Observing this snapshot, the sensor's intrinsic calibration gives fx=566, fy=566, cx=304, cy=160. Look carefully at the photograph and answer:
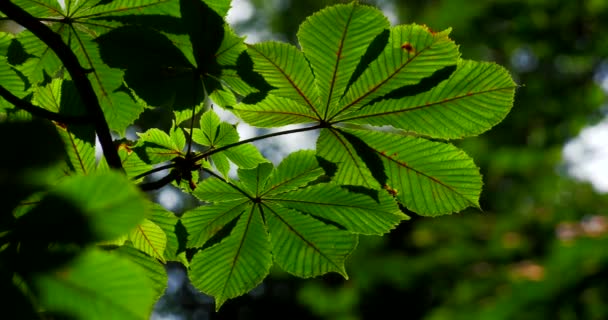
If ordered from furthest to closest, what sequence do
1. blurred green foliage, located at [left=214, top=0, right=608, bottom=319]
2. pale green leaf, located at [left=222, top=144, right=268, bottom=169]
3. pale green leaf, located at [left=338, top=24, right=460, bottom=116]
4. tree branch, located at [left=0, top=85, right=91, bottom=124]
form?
blurred green foliage, located at [left=214, top=0, right=608, bottom=319], pale green leaf, located at [left=222, top=144, right=268, bottom=169], pale green leaf, located at [left=338, top=24, right=460, bottom=116], tree branch, located at [left=0, top=85, right=91, bottom=124]

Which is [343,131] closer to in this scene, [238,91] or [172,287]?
[238,91]

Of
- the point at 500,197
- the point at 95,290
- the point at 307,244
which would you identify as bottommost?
the point at 95,290

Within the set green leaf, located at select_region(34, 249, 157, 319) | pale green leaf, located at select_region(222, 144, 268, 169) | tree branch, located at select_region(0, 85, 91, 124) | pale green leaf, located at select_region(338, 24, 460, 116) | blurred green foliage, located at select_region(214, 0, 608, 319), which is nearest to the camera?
green leaf, located at select_region(34, 249, 157, 319)

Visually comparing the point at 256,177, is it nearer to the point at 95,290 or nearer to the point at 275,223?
the point at 275,223

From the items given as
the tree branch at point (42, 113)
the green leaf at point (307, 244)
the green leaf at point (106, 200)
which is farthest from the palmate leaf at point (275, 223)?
the green leaf at point (106, 200)

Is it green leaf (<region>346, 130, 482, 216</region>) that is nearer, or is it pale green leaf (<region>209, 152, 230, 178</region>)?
green leaf (<region>346, 130, 482, 216</region>)

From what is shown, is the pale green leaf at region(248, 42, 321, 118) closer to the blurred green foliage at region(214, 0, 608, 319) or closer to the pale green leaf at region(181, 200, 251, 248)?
the pale green leaf at region(181, 200, 251, 248)

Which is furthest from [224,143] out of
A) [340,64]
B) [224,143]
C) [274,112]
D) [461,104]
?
[461,104]

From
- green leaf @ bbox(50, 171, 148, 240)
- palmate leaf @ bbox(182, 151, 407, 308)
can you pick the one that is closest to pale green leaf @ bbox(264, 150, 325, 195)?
palmate leaf @ bbox(182, 151, 407, 308)
